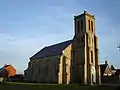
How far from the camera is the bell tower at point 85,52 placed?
58134 mm

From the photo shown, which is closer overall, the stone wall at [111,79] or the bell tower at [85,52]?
the bell tower at [85,52]

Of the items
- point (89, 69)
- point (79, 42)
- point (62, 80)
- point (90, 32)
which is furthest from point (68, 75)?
point (90, 32)

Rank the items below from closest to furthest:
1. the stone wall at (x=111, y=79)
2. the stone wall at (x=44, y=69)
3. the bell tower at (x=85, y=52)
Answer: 1. the bell tower at (x=85, y=52)
2. the stone wall at (x=44, y=69)
3. the stone wall at (x=111, y=79)

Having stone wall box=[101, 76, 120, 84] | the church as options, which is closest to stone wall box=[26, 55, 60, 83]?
the church

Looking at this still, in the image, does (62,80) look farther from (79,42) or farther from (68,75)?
(79,42)

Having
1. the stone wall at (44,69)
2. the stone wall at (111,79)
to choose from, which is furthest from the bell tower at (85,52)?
the stone wall at (111,79)

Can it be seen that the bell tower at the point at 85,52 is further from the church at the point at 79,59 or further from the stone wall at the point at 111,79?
the stone wall at the point at 111,79

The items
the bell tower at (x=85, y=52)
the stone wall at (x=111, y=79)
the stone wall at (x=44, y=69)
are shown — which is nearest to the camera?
the bell tower at (x=85, y=52)

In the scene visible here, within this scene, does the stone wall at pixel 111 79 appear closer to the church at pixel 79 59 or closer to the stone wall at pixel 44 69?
the church at pixel 79 59

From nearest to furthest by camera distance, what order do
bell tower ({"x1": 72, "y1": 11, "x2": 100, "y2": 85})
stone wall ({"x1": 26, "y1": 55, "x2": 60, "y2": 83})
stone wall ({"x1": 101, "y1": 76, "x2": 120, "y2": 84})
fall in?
1. bell tower ({"x1": 72, "y1": 11, "x2": 100, "y2": 85})
2. stone wall ({"x1": 26, "y1": 55, "x2": 60, "y2": 83})
3. stone wall ({"x1": 101, "y1": 76, "x2": 120, "y2": 84})

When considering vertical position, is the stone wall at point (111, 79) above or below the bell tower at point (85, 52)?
below

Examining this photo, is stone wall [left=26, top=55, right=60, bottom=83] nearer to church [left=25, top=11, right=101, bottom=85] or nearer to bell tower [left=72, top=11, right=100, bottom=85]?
church [left=25, top=11, right=101, bottom=85]

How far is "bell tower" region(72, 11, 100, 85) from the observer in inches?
2289

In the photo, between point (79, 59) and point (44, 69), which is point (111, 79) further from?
point (44, 69)
